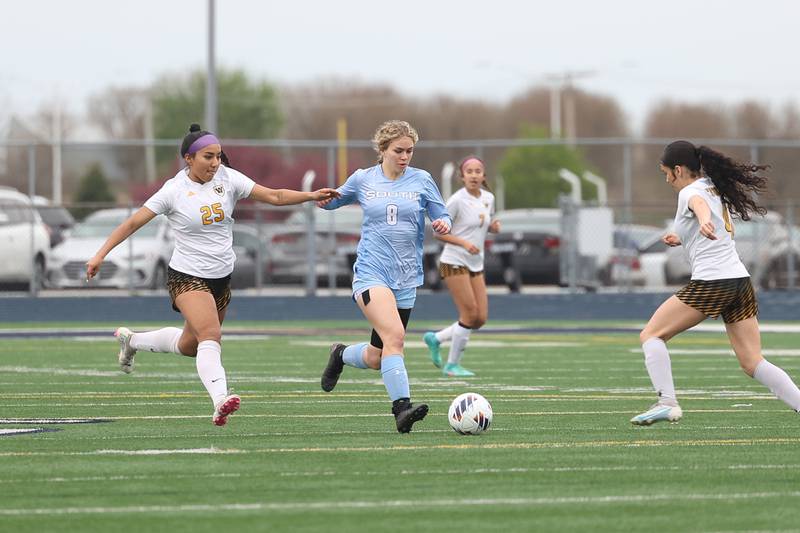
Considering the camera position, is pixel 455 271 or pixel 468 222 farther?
pixel 468 222

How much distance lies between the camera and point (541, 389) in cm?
1380

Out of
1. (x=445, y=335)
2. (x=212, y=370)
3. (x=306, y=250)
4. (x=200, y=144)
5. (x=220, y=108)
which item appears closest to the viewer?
(x=212, y=370)

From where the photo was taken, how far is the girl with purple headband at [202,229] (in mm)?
10641

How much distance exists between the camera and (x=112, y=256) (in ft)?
95.4

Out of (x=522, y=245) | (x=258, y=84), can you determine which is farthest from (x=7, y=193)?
(x=258, y=84)

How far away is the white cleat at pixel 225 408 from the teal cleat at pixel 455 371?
18.2 feet

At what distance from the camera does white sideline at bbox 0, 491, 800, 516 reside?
6.99 m

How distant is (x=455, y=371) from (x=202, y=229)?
5.38 m

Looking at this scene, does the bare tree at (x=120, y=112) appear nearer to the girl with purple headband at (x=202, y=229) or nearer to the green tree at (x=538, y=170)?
the green tree at (x=538, y=170)

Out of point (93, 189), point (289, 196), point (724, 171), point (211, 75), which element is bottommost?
point (289, 196)

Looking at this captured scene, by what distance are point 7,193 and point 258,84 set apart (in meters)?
67.7

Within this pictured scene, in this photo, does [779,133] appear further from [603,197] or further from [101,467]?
[101,467]

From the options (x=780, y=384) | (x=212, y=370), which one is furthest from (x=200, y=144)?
(x=780, y=384)

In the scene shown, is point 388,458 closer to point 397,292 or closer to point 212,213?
point 397,292
